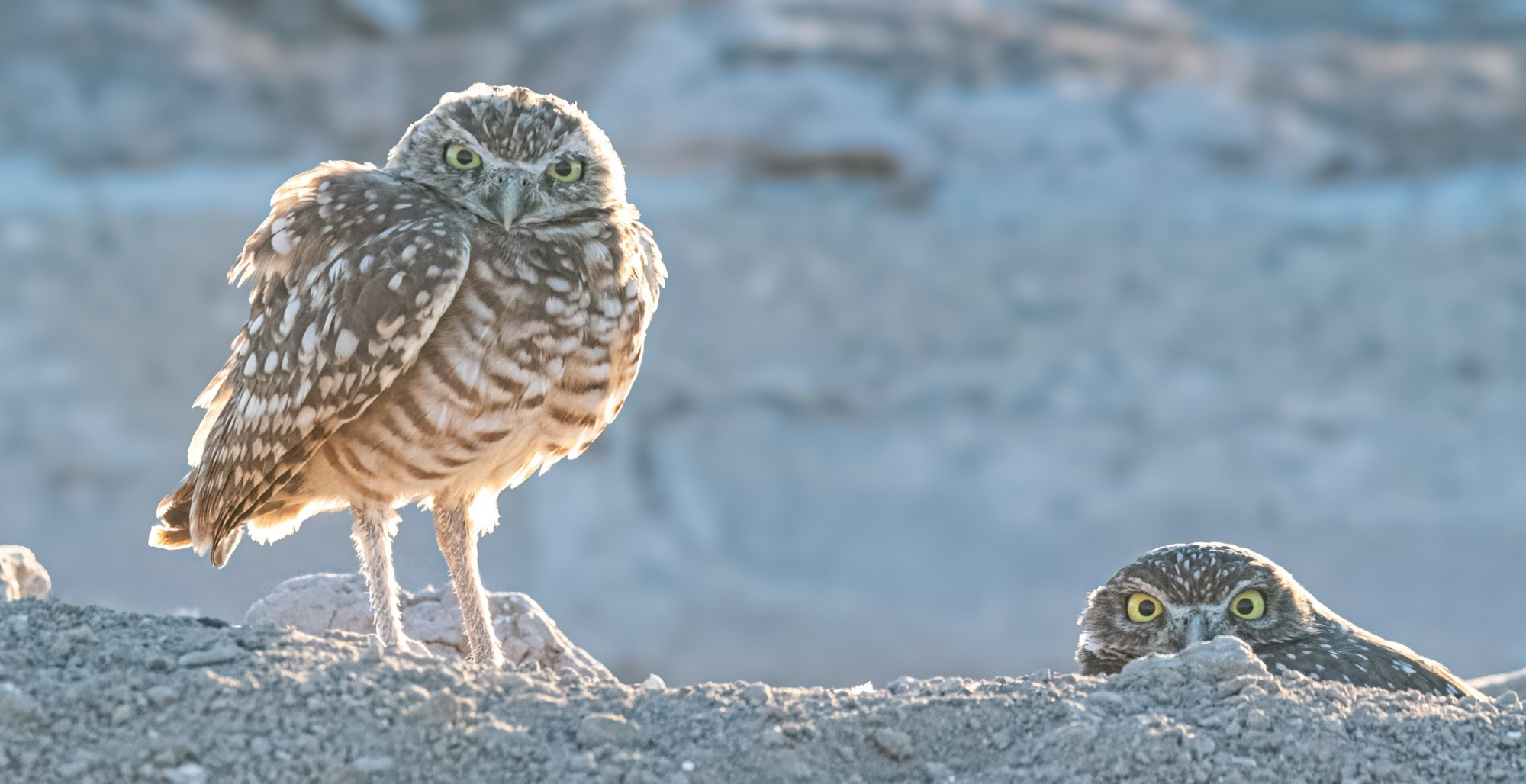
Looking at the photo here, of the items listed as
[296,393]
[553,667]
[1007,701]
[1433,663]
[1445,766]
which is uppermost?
[296,393]

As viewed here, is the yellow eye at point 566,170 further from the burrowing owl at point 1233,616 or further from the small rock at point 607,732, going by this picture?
the burrowing owl at point 1233,616

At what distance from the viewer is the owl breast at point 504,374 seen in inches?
164

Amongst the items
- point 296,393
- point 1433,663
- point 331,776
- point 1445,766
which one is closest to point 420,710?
point 331,776

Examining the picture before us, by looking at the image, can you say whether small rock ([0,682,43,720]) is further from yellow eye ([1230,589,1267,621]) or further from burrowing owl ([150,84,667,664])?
yellow eye ([1230,589,1267,621])

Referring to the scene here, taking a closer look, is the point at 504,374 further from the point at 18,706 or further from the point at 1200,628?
the point at 1200,628

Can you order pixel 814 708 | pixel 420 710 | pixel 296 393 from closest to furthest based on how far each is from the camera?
pixel 420 710 < pixel 814 708 < pixel 296 393

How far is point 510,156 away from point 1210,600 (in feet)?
8.37

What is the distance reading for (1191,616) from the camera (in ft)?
15.6

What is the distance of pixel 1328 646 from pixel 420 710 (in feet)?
9.21

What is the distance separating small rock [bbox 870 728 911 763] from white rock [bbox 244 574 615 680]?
2.10 meters

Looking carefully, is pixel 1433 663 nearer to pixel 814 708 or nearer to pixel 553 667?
pixel 814 708

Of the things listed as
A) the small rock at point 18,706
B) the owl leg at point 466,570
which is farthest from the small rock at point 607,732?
the owl leg at point 466,570

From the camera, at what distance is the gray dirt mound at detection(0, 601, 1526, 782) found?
3135 mm

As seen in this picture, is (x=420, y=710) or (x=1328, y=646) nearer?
(x=420, y=710)
